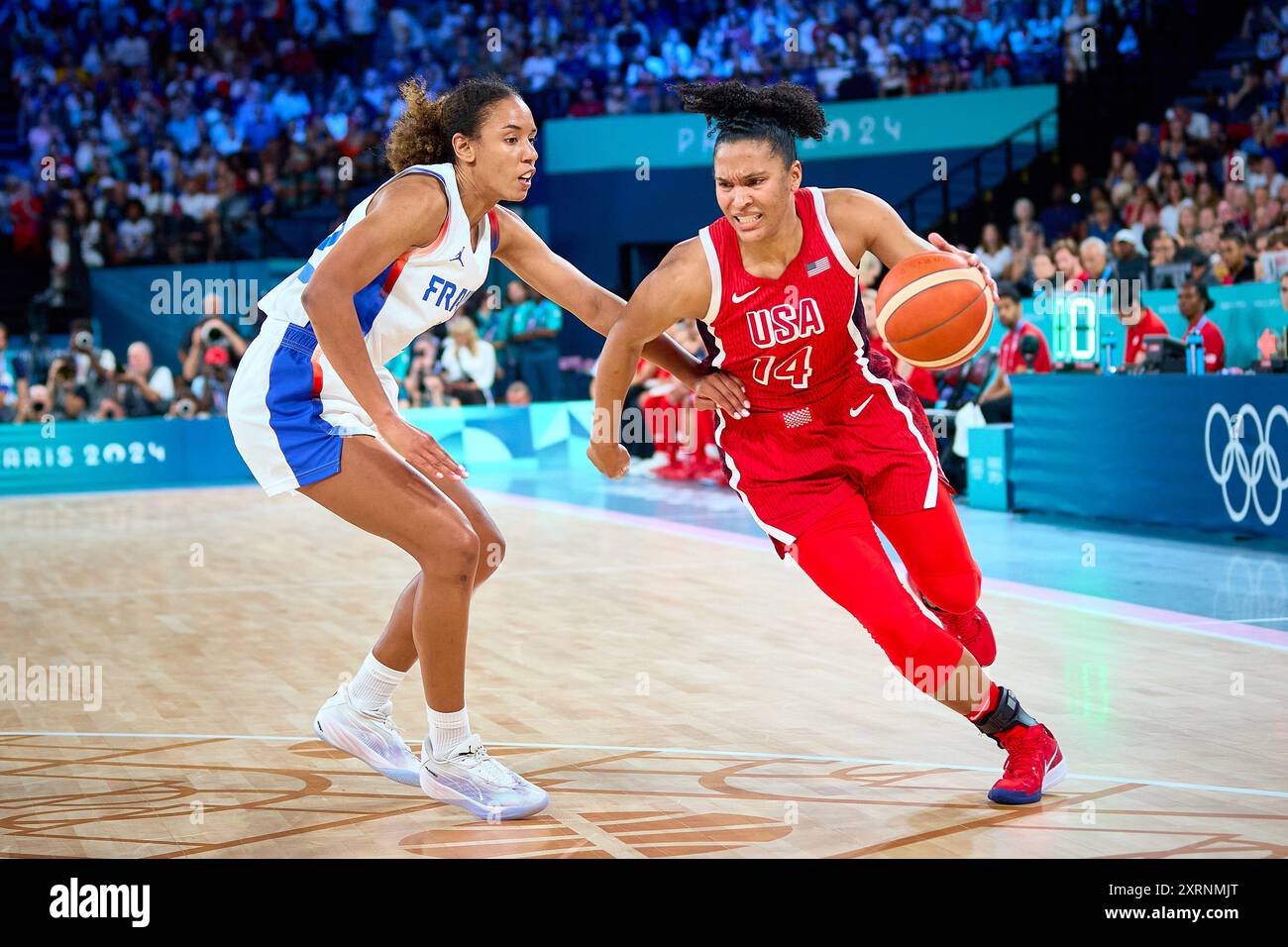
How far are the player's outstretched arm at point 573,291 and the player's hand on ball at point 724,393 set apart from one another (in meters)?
0.09

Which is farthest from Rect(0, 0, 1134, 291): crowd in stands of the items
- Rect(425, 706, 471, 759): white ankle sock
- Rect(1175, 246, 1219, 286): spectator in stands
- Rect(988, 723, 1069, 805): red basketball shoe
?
Rect(425, 706, 471, 759): white ankle sock

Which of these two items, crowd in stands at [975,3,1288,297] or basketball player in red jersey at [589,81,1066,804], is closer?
basketball player in red jersey at [589,81,1066,804]

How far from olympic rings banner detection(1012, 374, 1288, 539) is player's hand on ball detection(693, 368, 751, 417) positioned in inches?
206

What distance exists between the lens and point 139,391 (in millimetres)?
15812

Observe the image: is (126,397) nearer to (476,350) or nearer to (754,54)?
(476,350)

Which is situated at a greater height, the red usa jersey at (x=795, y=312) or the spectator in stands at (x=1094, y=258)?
the spectator in stands at (x=1094, y=258)

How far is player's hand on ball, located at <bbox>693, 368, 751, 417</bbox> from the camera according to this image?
4262mm

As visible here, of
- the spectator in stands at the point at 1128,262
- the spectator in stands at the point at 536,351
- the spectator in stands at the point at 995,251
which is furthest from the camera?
the spectator in stands at the point at 536,351

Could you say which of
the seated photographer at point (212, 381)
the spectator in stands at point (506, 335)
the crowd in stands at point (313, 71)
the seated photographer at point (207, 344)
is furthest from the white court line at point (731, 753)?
the crowd in stands at point (313, 71)

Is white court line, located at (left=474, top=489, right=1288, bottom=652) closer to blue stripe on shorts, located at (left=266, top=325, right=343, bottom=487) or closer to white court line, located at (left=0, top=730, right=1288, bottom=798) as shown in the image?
white court line, located at (left=0, top=730, right=1288, bottom=798)

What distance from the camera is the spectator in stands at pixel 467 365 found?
16578 millimetres

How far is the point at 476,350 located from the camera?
16625 millimetres

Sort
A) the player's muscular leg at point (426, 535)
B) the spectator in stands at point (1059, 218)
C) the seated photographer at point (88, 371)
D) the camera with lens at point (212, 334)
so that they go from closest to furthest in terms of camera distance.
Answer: the player's muscular leg at point (426, 535) → the spectator in stands at point (1059, 218) → the seated photographer at point (88, 371) → the camera with lens at point (212, 334)

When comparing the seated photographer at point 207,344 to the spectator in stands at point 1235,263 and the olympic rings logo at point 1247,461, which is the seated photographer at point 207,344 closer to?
the spectator in stands at point 1235,263
